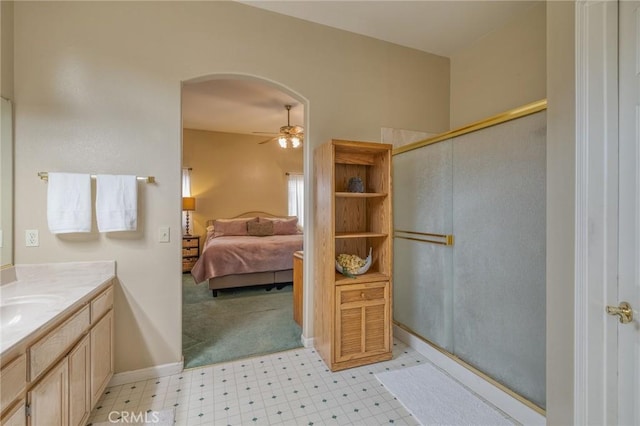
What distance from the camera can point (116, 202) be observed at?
2012mm

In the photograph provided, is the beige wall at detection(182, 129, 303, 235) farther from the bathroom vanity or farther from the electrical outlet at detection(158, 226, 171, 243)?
the bathroom vanity

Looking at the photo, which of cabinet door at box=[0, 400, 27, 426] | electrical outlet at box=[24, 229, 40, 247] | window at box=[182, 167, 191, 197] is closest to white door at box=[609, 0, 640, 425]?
cabinet door at box=[0, 400, 27, 426]

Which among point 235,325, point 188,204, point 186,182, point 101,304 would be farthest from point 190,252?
point 101,304

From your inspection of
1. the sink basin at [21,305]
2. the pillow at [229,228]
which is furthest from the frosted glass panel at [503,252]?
the pillow at [229,228]

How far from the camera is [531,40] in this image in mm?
2496

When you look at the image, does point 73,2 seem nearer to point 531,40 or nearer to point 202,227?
point 531,40

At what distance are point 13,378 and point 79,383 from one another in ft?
2.02

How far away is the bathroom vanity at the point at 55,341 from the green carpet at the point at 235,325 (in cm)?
79

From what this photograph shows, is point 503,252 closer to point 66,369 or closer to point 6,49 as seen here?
point 66,369

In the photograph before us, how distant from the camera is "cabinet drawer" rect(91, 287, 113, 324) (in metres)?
1.70

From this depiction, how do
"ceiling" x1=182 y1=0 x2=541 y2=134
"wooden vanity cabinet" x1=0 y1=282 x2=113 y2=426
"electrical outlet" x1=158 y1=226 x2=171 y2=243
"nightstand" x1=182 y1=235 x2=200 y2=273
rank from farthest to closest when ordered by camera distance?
"nightstand" x1=182 y1=235 x2=200 y2=273, "ceiling" x1=182 y1=0 x2=541 y2=134, "electrical outlet" x1=158 y1=226 x2=171 y2=243, "wooden vanity cabinet" x1=0 y1=282 x2=113 y2=426

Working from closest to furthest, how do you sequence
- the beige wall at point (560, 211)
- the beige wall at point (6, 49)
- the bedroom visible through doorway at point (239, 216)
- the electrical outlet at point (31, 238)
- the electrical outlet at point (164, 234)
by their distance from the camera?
1. the beige wall at point (560, 211)
2. the beige wall at point (6, 49)
3. the electrical outlet at point (31, 238)
4. the electrical outlet at point (164, 234)
5. the bedroom visible through doorway at point (239, 216)

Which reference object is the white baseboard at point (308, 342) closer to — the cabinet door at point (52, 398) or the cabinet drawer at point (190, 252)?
the cabinet door at point (52, 398)

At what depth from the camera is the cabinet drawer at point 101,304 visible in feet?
5.59
